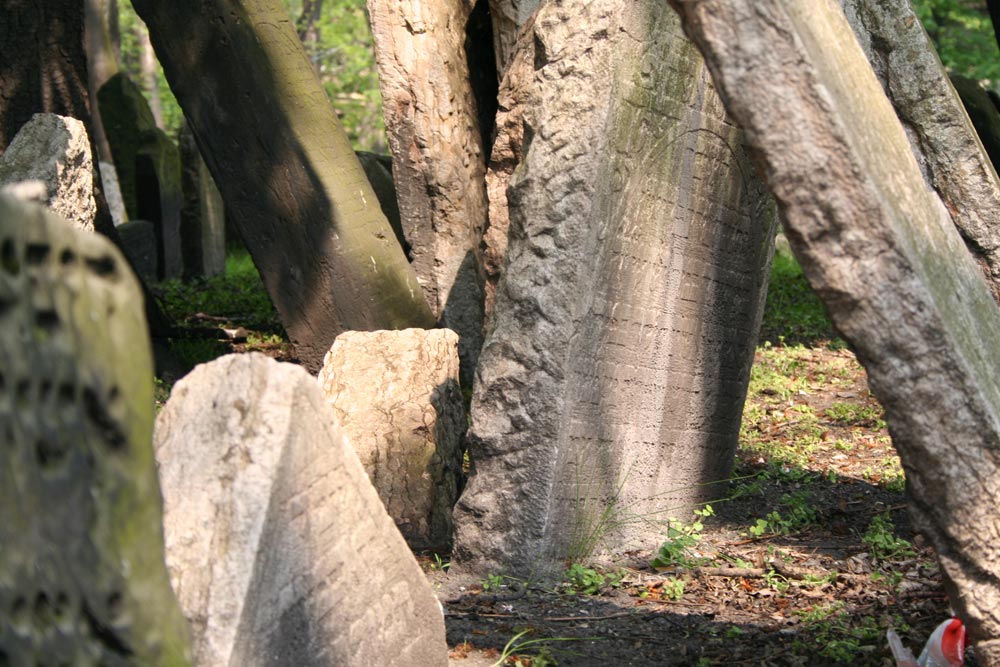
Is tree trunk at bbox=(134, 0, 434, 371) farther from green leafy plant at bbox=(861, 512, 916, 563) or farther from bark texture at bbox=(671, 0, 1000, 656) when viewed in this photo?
bark texture at bbox=(671, 0, 1000, 656)

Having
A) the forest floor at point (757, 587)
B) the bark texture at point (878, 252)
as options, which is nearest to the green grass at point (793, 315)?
the forest floor at point (757, 587)

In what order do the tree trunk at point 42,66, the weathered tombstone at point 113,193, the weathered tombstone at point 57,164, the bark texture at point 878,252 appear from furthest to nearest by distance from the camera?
the weathered tombstone at point 113,193 → the tree trunk at point 42,66 → the weathered tombstone at point 57,164 → the bark texture at point 878,252

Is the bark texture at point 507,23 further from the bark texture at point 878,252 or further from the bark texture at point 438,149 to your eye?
the bark texture at point 878,252

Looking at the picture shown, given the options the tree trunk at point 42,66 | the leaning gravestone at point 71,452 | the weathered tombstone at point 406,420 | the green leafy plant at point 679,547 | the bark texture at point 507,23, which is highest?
the bark texture at point 507,23

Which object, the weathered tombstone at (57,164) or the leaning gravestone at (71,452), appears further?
the weathered tombstone at (57,164)

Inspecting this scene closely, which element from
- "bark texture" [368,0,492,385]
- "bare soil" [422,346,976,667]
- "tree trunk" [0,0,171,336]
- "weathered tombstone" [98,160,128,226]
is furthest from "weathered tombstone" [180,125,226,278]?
"bare soil" [422,346,976,667]

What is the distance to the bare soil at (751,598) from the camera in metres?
3.50

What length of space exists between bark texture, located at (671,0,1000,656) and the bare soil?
24.7 inches

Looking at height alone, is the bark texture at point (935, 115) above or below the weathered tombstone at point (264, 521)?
above

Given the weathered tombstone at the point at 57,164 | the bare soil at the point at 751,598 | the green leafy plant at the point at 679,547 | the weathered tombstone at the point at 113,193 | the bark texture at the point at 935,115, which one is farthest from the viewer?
the weathered tombstone at the point at 113,193

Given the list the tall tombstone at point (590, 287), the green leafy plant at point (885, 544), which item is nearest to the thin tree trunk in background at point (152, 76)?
the tall tombstone at point (590, 287)

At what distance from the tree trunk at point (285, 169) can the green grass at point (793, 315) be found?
3.21 m

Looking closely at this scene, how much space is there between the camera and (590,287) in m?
4.12

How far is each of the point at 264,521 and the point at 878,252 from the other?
5.44 ft
